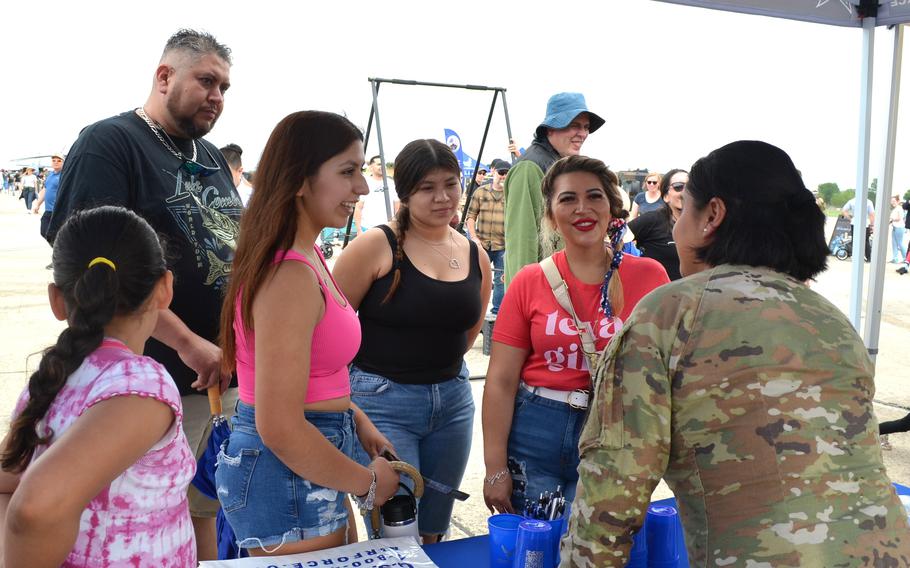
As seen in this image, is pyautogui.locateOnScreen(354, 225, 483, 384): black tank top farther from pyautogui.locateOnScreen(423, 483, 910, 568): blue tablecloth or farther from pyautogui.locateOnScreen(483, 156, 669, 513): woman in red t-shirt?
pyautogui.locateOnScreen(423, 483, 910, 568): blue tablecloth

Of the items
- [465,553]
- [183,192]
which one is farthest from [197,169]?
[465,553]

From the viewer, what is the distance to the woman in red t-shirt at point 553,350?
1.98m

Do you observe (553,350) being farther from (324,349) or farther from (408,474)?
(324,349)

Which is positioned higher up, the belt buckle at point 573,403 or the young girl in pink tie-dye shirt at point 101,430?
the young girl in pink tie-dye shirt at point 101,430

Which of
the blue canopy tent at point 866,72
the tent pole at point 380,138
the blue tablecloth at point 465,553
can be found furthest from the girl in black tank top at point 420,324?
the tent pole at point 380,138

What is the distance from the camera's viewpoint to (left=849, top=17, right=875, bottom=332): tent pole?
3.84m

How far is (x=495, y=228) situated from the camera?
862 cm

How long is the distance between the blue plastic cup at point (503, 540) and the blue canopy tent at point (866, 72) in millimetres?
2879

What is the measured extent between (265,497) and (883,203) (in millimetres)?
3713

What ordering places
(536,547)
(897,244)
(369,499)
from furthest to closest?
(897,244), (369,499), (536,547)

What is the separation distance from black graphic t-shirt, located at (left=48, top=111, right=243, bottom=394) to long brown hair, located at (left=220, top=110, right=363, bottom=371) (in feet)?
1.72

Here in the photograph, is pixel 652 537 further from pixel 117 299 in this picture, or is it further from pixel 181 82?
pixel 181 82

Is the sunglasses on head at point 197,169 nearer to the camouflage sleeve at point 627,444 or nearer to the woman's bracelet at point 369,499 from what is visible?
the woman's bracelet at point 369,499

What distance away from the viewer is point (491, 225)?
8.69 metres
